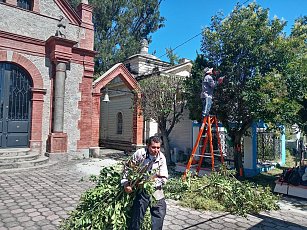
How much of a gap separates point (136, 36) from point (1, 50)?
18.5 metres

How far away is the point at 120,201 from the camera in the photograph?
3.31 m

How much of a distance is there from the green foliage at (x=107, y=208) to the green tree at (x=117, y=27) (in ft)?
69.1

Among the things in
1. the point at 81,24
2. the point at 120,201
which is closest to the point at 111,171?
the point at 120,201

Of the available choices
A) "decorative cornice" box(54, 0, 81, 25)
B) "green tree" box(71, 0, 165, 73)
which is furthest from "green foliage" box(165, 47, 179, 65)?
"decorative cornice" box(54, 0, 81, 25)

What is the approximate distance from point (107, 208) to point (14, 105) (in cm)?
937

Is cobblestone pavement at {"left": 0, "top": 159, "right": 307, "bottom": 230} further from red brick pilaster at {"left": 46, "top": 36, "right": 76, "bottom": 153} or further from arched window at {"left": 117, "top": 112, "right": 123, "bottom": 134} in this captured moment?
arched window at {"left": 117, "top": 112, "right": 123, "bottom": 134}

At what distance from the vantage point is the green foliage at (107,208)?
3270 mm

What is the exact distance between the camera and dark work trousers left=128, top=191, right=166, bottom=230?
127 inches

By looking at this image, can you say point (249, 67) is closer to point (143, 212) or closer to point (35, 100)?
point (143, 212)

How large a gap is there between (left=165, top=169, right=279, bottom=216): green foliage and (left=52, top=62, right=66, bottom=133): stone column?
6.91m

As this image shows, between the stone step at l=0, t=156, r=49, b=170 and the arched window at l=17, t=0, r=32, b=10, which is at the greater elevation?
the arched window at l=17, t=0, r=32, b=10

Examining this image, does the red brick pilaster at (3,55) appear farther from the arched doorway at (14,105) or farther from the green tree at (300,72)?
the green tree at (300,72)

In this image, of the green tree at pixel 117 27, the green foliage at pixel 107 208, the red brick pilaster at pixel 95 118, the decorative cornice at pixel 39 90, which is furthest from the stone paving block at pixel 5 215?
the green tree at pixel 117 27

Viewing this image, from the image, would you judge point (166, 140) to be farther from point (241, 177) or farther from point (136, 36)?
point (136, 36)
